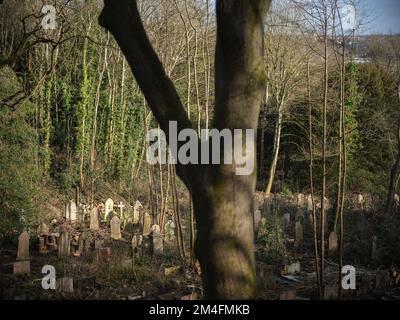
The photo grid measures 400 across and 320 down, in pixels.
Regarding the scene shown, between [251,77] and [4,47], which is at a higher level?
[4,47]

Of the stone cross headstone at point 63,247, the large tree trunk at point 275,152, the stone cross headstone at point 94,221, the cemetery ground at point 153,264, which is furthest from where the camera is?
the large tree trunk at point 275,152

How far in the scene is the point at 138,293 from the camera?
5559mm

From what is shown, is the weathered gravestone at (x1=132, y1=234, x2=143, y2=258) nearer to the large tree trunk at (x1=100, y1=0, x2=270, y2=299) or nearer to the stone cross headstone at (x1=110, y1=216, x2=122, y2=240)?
the stone cross headstone at (x1=110, y1=216, x2=122, y2=240)

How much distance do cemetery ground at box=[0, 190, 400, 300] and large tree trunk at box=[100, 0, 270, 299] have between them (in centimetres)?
187

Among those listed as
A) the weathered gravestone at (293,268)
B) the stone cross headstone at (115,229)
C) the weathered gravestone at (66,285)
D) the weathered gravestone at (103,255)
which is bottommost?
the weathered gravestone at (293,268)

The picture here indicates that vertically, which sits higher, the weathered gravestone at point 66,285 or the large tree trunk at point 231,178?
the large tree trunk at point 231,178

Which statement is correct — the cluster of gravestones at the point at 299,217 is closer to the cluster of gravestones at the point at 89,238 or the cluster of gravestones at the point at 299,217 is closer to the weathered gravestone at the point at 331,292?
the weathered gravestone at the point at 331,292

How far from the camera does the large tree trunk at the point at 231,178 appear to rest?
2955 millimetres

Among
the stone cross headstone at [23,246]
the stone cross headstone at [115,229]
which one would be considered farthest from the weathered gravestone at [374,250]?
the stone cross headstone at [23,246]

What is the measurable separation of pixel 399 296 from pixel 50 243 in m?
5.54

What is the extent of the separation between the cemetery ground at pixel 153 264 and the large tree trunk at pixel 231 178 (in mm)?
1869
